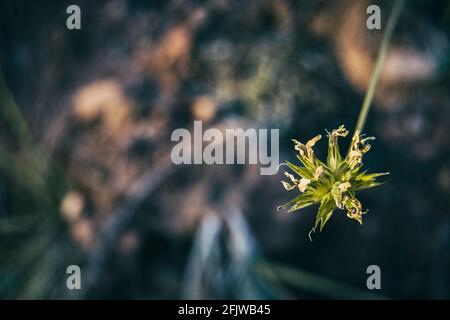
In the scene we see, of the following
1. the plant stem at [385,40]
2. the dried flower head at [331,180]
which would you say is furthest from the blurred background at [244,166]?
the dried flower head at [331,180]

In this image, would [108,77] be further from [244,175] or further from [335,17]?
[335,17]

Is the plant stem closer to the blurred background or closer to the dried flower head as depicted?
the blurred background

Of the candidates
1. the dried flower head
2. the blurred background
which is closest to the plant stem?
the blurred background

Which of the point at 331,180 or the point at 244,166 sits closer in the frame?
the point at 331,180

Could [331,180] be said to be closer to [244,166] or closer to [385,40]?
[244,166]

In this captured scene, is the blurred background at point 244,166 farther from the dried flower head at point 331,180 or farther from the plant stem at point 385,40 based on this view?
the dried flower head at point 331,180

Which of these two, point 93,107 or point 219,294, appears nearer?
point 219,294

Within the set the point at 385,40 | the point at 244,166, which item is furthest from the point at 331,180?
the point at 385,40

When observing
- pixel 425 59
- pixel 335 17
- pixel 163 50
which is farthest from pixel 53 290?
pixel 425 59
